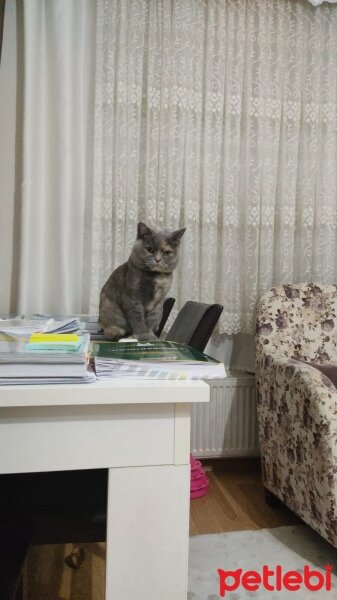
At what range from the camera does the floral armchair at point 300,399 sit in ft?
4.12

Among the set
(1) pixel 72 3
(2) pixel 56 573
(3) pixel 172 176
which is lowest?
(2) pixel 56 573

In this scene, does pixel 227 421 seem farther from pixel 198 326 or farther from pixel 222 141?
pixel 222 141

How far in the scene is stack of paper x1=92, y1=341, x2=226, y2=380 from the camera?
2.06 feet

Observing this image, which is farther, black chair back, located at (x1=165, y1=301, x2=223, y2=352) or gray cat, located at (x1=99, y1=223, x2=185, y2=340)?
gray cat, located at (x1=99, y1=223, x2=185, y2=340)

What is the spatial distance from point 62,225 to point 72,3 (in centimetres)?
88

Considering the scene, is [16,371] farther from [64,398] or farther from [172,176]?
[172,176]

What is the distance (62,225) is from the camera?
1757mm

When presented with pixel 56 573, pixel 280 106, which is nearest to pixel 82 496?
pixel 56 573

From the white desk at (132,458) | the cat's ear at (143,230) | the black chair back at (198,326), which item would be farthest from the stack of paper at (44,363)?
the cat's ear at (143,230)

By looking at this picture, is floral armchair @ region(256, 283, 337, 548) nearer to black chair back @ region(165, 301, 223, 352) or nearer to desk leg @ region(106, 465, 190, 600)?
black chair back @ region(165, 301, 223, 352)

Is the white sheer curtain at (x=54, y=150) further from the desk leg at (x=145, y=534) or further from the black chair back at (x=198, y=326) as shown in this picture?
the desk leg at (x=145, y=534)
